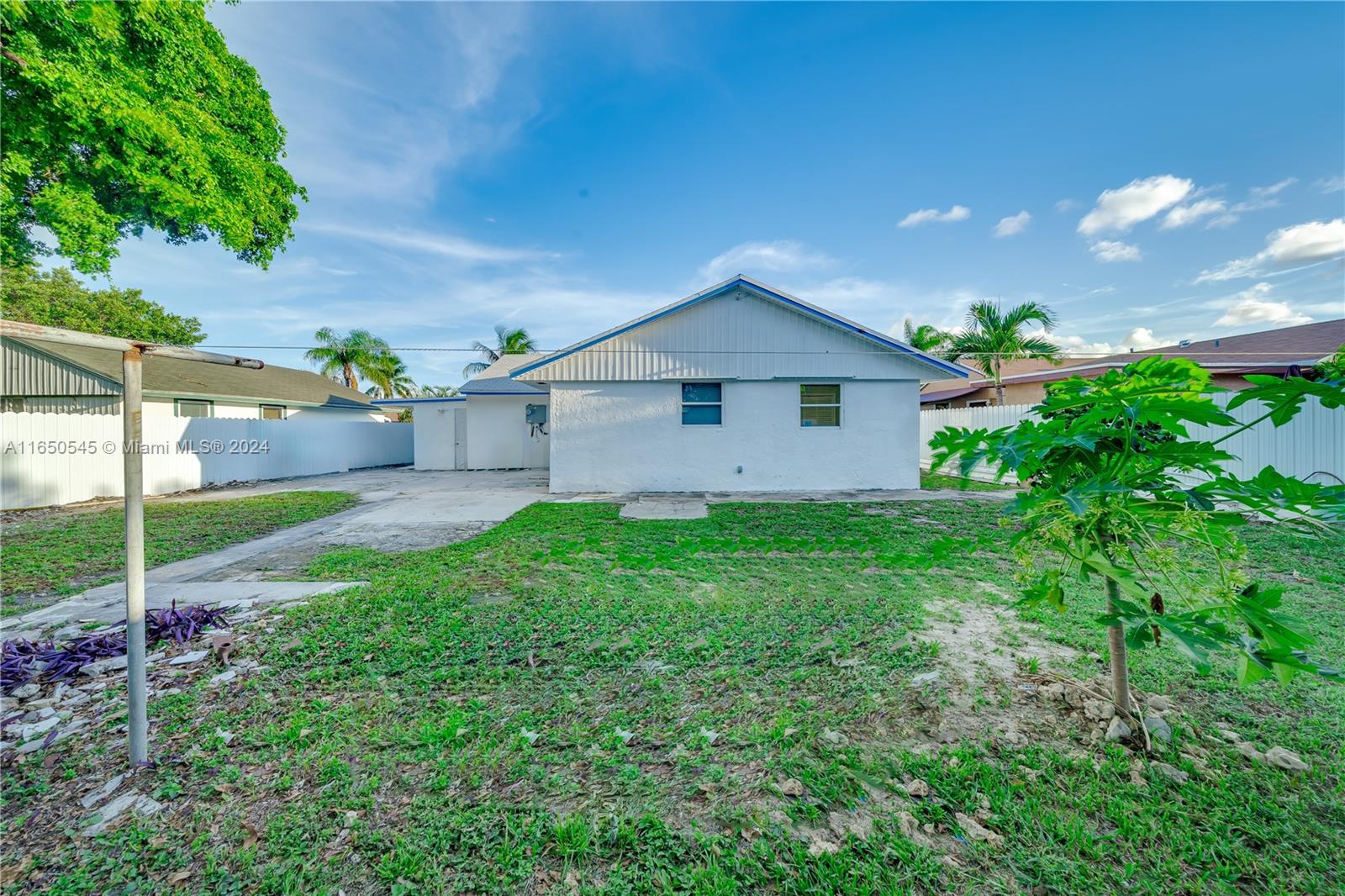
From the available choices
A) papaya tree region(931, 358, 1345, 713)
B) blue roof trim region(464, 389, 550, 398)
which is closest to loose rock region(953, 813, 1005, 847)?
papaya tree region(931, 358, 1345, 713)

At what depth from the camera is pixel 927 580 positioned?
179 inches

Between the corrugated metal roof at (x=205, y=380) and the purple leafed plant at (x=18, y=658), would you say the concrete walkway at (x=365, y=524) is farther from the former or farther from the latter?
the corrugated metal roof at (x=205, y=380)

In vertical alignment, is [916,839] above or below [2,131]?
below

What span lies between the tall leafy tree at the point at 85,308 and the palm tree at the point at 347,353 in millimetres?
5542

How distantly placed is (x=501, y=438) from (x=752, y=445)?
364 inches

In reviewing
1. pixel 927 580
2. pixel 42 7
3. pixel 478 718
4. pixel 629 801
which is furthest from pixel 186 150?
pixel 927 580

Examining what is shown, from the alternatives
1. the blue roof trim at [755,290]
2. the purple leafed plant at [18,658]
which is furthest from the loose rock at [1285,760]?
the blue roof trim at [755,290]

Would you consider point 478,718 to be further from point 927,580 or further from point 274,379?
point 274,379

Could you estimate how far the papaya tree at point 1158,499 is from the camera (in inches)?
52.0

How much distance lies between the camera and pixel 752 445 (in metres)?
10.7

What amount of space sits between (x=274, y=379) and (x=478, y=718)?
912 inches

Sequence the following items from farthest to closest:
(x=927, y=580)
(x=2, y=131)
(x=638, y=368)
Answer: (x=638, y=368) → (x=2, y=131) → (x=927, y=580)

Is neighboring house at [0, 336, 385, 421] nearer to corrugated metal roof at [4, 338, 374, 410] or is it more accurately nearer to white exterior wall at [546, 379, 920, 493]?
corrugated metal roof at [4, 338, 374, 410]

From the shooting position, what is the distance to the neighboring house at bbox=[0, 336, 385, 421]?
510 inches
